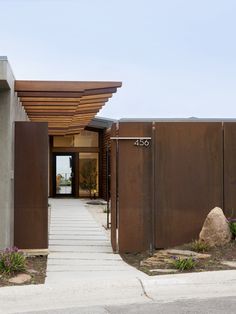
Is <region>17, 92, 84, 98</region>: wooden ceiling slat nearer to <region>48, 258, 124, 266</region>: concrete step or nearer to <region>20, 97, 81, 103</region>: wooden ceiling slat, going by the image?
<region>20, 97, 81, 103</region>: wooden ceiling slat

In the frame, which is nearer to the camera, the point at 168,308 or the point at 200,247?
the point at 168,308

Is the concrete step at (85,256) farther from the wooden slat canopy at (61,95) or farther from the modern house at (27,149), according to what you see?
the wooden slat canopy at (61,95)

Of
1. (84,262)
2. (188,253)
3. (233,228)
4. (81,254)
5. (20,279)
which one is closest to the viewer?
(20,279)

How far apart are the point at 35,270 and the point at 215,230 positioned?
3509 millimetres

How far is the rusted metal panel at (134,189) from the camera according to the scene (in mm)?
11234

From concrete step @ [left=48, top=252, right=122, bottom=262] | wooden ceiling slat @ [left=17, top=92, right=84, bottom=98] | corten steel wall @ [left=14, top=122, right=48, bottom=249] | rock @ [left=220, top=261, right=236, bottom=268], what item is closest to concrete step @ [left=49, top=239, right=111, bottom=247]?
concrete step @ [left=48, top=252, right=122, bottom=262]

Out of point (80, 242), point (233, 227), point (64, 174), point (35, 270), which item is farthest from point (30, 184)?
point (64, 174)

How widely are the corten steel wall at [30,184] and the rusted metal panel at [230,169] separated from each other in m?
3.69

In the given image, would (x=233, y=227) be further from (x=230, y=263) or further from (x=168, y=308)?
(x=168, y=308)

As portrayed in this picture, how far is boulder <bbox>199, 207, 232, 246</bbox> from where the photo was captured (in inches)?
412

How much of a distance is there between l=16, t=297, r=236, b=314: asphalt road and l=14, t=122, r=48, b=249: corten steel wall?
417 centimetres

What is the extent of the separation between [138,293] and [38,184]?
4.01 meters

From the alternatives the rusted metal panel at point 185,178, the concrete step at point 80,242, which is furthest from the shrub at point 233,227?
the concrete step at point 80,242

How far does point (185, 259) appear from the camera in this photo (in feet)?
30.1
